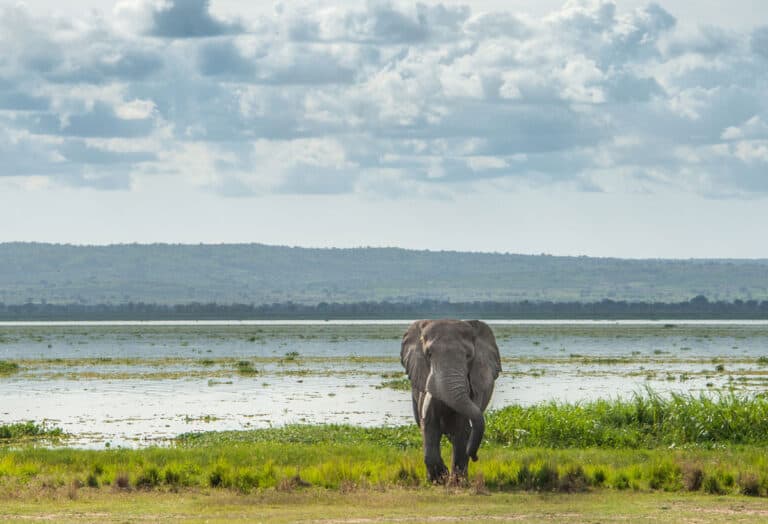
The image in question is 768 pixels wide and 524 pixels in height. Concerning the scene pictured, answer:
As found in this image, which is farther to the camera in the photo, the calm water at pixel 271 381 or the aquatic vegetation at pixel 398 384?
the aquatic vegetation at pixel 398 384

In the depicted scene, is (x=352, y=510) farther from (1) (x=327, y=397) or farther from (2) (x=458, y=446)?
(1) (x=327, y=397)

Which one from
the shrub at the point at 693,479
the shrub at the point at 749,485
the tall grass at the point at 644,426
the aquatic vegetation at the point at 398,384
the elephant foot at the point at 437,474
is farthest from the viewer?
the aquatic vegetation at the point at 398,384

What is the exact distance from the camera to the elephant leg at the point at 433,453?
20859 mm

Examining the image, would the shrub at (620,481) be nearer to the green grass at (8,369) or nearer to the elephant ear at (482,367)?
the elephant ear at (482,367)

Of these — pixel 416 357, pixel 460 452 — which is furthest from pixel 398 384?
pixel 416 357

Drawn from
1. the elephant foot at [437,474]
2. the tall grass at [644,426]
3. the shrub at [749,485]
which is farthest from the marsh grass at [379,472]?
the tall grass at [644,426]

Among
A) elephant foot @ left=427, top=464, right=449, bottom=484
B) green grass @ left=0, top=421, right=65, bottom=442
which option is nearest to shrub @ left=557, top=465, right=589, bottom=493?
elephant foot @ left=427, top=464, right=449, bottom=484

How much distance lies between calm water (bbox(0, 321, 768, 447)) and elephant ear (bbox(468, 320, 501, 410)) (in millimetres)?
13977

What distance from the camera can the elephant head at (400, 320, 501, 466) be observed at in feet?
65.8

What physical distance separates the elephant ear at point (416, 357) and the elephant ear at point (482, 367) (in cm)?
79

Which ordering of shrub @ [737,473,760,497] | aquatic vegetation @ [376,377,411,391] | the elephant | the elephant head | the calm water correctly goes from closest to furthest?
the elephant head < the elephant < shrub @ [737,473,760,497] < the calm water < aquatic vegetation @ [376,377,411,391]

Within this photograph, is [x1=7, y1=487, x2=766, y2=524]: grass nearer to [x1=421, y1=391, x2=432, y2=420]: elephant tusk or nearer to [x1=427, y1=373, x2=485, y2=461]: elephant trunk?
[x1=427, y1=373, x2=485, y2=461]: elephant trunk

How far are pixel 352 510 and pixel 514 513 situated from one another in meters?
2.42

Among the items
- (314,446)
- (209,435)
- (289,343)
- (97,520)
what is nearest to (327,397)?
(209,435)
